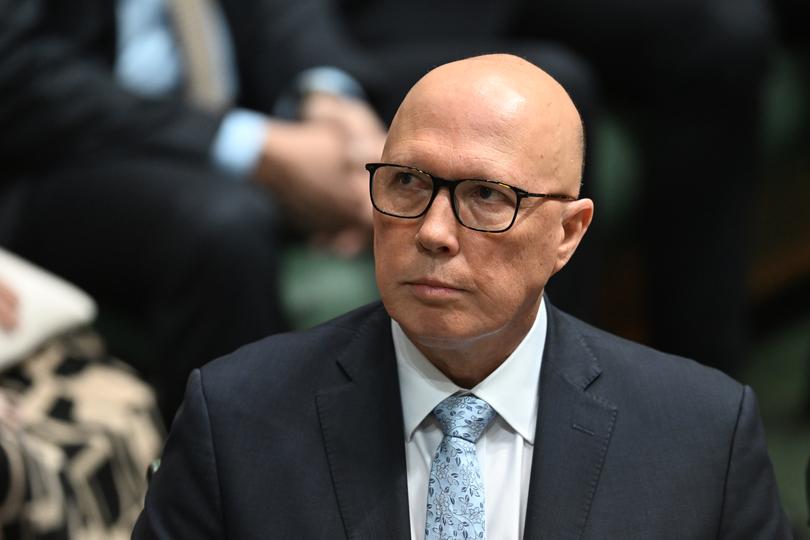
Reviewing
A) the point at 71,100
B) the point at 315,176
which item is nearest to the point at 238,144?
the point at 315,176

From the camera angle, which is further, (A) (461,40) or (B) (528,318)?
(A) (461,40)

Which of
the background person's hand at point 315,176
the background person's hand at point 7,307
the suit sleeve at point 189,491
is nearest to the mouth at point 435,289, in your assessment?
the suit sleeve at point 189,491

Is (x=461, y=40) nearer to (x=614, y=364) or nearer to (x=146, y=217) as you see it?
(x=146, y=217)

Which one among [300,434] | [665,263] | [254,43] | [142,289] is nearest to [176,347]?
[142,289]

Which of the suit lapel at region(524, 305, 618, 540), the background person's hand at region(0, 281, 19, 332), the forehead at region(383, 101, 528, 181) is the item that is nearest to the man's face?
the forehead at region(383, 101, 528, 181)

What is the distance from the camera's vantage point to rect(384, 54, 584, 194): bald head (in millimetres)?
1050

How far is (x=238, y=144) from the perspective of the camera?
6.75ft

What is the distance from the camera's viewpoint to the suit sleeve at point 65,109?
1.97 meters

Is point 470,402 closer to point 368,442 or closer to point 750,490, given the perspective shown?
point 368,442

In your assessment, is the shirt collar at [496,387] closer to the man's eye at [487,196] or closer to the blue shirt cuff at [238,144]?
the man's eye at [487,196]

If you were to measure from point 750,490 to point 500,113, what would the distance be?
0.39 metres

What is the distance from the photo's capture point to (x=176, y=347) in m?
1.91

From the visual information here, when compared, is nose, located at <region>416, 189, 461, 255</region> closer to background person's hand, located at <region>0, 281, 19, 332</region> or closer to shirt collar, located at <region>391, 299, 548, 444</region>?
shirt collar, located at <region>391, 299, 548, 444</region>

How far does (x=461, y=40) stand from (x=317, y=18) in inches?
11.5
